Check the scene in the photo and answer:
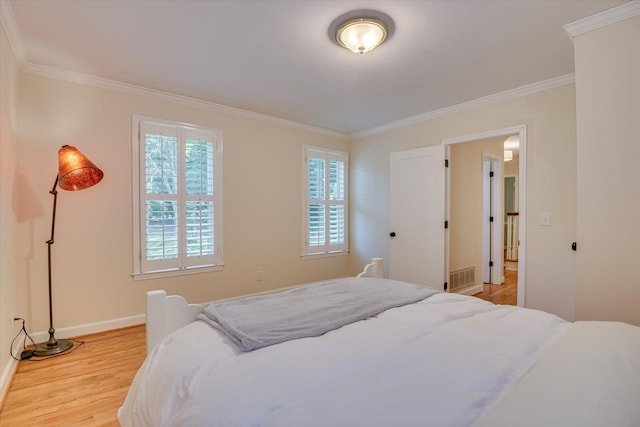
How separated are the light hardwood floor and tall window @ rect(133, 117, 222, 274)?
0.78 m

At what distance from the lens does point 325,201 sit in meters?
4.69

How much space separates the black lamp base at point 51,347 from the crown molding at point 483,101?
428 centimetres

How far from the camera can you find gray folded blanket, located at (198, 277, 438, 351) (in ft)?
4.22

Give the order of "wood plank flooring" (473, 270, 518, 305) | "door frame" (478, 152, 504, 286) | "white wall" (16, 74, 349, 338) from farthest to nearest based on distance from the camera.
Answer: "door frame" (478, 152, 504, 286) → "wood plank flooring" (473, 270, 518, 305) → "white wall" (16, 74, 349, 338)

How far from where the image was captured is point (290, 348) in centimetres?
116

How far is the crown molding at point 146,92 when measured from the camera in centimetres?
274

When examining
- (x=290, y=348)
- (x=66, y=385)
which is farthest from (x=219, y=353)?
(x=66, y=385)

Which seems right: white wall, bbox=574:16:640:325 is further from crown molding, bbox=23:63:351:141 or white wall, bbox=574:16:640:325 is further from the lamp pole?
the lamp pole

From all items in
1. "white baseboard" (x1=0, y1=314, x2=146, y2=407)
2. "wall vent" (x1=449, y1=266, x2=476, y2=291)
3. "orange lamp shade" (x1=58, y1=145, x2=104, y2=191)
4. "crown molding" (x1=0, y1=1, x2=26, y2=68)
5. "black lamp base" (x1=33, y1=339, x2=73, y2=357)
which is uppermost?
"crown molding" (x1=0, y1=1, x2=26, y2=68)

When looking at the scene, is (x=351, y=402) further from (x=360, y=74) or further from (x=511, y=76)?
(x=511, y=76)

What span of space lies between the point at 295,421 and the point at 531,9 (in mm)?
2538

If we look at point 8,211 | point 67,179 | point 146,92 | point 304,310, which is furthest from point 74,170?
point 304,310

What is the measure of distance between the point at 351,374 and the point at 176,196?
2.98m

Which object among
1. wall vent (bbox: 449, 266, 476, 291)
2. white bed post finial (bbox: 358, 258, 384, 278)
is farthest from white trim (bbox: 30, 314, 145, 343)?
wall vent (bbox: 449, 266, 476, 291)
